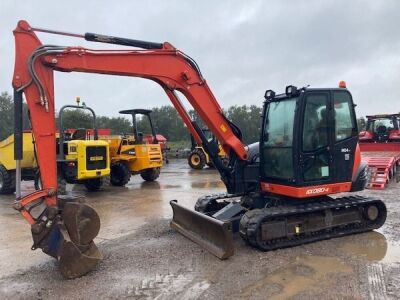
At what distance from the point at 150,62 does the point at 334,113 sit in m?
2.87

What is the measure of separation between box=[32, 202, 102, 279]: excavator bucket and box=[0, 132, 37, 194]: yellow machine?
7221 mm

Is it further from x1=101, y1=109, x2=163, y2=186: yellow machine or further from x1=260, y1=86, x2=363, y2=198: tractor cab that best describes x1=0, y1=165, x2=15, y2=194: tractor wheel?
x1=260, y1=86, x2=363, y2=198: tractor cab

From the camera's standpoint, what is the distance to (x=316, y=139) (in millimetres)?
6227

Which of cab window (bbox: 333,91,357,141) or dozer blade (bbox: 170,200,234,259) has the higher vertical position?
Result: cab window (bbox: 333,91,357,141)

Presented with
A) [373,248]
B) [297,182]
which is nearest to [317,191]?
[297,182]

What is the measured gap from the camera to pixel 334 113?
6.33 meters

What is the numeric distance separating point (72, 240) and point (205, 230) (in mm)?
1914

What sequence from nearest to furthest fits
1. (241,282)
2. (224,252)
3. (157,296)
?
(157,296) → (241,282) → (224,252)

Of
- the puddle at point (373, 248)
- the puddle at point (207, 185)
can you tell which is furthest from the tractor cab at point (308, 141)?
the puddle at point (207, 185)

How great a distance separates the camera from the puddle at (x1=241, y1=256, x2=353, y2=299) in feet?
14.6

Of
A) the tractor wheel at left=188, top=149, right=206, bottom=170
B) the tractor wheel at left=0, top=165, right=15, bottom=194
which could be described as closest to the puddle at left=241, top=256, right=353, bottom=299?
the tractor wheel at left=0, top=165, right=15, bottom=194

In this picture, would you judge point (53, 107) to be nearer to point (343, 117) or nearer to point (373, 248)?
point (343, 117)

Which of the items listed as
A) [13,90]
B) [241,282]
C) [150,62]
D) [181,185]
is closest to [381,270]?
[241,282]

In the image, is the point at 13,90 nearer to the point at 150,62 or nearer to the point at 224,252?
the point at 150,62
